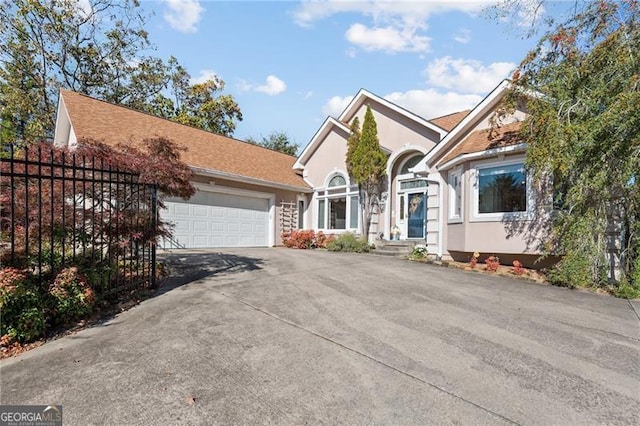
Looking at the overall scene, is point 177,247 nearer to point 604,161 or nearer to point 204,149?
point 204,149

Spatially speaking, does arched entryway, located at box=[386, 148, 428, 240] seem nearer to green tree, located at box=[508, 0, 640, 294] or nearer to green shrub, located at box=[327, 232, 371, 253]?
green shrub, located at box=[327, 232, 371, 253]

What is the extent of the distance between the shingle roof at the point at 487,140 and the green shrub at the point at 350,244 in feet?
15.2

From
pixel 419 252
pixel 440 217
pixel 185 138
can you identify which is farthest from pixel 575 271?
pixel 185 138

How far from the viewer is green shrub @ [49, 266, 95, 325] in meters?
4.27

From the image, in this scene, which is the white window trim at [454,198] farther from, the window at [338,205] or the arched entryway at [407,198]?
the window at [338,205]

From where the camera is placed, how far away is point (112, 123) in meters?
11.9

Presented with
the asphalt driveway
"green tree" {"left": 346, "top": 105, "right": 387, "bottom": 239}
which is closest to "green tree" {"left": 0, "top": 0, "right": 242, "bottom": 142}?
"green tree" {"left": 346, "top": 105, "right": 387, "bottom": 239}

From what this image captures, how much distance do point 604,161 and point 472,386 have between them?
682cm

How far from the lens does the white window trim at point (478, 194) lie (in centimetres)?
855

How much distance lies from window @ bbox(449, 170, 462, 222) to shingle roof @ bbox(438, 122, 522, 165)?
63cm

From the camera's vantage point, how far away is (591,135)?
661 centimetres

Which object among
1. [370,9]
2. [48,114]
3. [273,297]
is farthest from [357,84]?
[48,114]

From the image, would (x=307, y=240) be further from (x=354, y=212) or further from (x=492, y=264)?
(x=492, y=264)

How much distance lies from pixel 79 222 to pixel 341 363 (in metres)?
4.79
